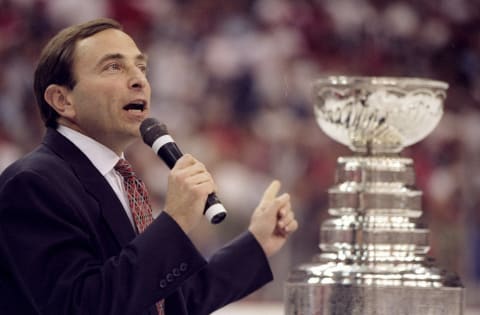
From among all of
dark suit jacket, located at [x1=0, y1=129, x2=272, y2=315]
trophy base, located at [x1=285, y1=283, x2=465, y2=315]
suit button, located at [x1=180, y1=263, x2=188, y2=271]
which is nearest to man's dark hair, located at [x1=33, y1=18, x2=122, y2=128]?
dark suit jacket, located at [x1=0, y1=129, x2=272, y2=315]

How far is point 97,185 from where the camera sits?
152 centimetres

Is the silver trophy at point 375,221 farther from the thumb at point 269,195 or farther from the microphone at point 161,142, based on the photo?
the microphone at point 161,142

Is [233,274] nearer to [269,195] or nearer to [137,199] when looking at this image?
[269,195]

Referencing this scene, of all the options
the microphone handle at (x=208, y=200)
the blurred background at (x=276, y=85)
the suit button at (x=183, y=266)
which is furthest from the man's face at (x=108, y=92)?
the blurred background at (x=276, y=85)

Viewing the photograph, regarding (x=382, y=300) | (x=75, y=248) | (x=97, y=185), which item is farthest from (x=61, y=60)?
(x=382, y=300)

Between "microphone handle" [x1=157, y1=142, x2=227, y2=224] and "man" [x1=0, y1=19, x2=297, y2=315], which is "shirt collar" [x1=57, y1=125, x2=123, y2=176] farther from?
"microphone handle" [x1=157, y1=142, x2=227, y2=224]

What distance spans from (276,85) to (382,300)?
108 inches

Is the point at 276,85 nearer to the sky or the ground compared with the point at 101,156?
nearer to the sky

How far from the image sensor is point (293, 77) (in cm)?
434

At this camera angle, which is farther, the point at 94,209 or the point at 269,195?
the point at 269,195

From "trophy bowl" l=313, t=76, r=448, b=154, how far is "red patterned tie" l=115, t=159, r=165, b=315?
13.8 inches

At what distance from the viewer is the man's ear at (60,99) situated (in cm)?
158

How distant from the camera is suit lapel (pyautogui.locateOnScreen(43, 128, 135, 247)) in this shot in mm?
1490

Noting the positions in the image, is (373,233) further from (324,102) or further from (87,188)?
(87,188)
